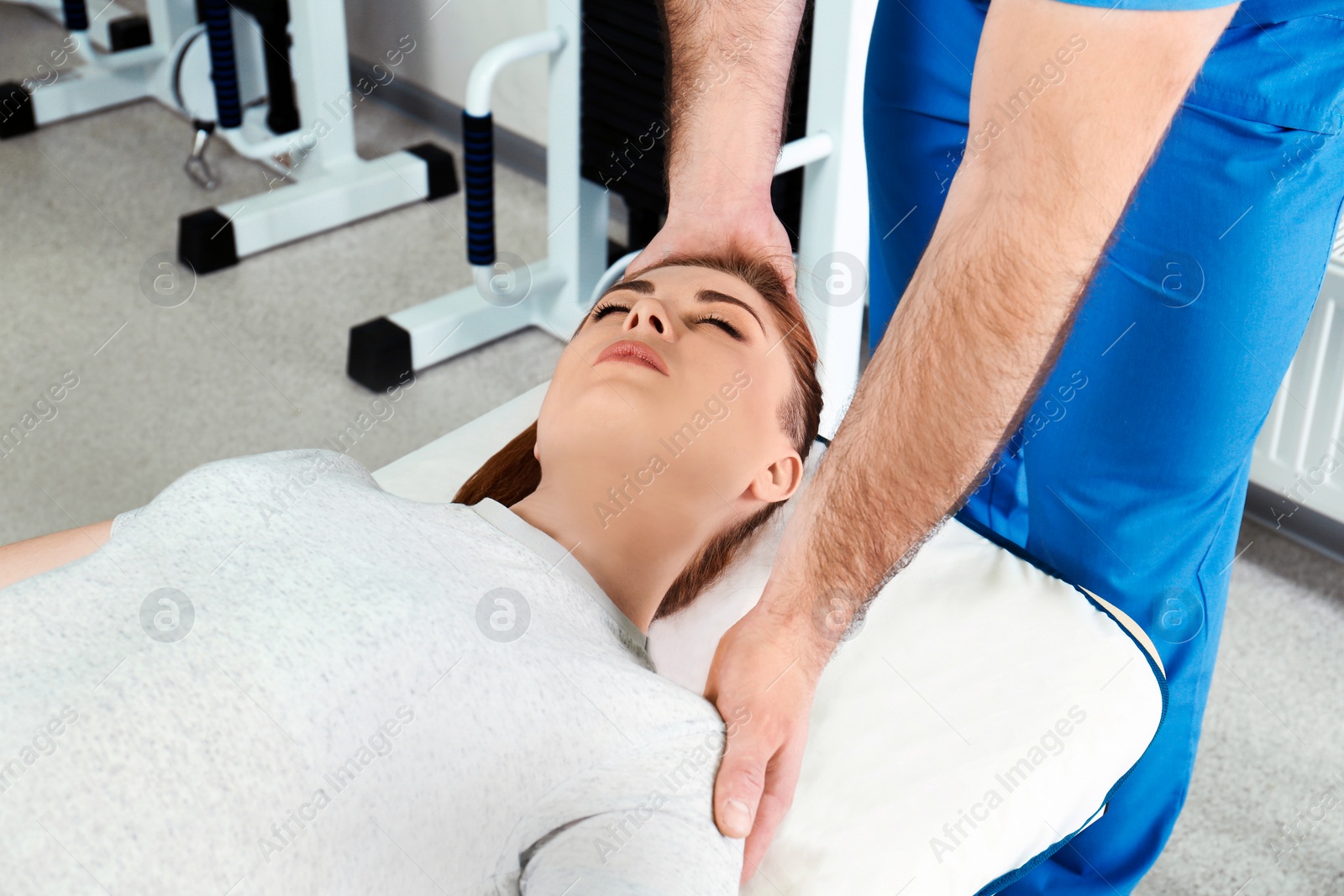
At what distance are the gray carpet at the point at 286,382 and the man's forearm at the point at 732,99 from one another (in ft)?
3.27

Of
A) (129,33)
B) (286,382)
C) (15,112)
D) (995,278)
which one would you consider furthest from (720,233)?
(129,33)

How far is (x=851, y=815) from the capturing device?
1160mm

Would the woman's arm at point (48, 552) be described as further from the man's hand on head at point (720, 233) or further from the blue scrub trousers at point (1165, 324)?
the blue scrub trousers at point (1165, 324)

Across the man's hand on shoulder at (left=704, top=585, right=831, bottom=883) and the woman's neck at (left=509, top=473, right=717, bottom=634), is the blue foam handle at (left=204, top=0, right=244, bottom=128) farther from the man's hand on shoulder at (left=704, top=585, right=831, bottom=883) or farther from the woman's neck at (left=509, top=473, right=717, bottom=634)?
the man's hand on shoulder at (left=704, top=585, right=831, bottom=883)

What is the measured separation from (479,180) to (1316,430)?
4.90 feet

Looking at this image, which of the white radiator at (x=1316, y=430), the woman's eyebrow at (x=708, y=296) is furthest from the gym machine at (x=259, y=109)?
the white radiator at (x=1316, y=430)

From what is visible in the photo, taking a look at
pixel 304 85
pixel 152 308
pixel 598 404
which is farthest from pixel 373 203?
pixel 598 404

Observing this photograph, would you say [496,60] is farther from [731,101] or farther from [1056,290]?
[1056,290]

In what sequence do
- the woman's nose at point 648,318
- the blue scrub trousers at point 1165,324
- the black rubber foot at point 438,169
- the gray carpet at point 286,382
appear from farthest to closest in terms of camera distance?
the black rubber foot at point 438,169 → the gray carpet at point 286,382 → the woman's nose at point 648,318 → the blue scrub trousers at point 1165,324

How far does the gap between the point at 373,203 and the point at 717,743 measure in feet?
7.17

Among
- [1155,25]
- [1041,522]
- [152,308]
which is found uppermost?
[1155,25]

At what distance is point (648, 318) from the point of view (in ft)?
4.08

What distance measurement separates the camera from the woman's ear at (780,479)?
1.27 m

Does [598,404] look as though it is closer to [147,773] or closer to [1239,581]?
[147,773]
